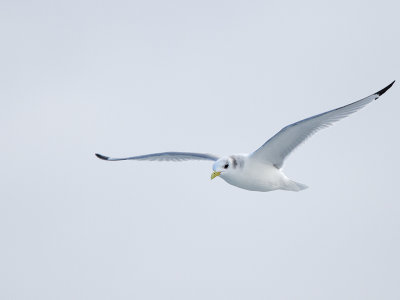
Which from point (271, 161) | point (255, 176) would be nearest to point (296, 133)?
point (271, 161)

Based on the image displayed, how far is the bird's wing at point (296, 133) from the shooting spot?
13375mm

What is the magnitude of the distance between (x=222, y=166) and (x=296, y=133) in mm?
1448

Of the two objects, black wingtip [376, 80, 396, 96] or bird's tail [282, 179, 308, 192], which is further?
bird's tail [282, 179, 308, 192]

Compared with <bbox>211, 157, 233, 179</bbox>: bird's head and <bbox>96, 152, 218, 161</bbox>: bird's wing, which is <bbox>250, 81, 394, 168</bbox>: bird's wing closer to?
<bbox>211, 157, 233, 179</bbox>: bird's head

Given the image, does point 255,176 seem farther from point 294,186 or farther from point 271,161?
point 294,186

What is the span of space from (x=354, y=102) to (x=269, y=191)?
9.19 feet

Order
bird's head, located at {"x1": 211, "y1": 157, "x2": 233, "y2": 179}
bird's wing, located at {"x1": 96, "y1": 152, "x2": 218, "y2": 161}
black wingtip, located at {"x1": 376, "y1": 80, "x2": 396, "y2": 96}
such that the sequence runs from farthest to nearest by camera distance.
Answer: bird's wing, located at {"x1": 96, "y1": 152, "x2": 218, "y2": 161}, bird's head, located at {"x1": 211, "y1": 157, "x2": 233, "y2": 179}, black wingtip, located at {"x1": 376, "y1": 80, "x2": 396, "y2": 96}

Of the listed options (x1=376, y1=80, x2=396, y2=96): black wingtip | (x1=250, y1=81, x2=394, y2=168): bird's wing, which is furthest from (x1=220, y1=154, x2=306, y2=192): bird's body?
(x1=376, y1=80, x2=396, y2=96): black wingtip

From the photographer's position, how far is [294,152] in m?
14.9

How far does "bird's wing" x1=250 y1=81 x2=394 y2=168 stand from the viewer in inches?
527

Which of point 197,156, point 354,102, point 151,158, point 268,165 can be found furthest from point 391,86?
point 151,158

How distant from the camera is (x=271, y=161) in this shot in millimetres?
15031

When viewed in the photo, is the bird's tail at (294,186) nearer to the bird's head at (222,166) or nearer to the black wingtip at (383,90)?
the bird's head at (222,166)

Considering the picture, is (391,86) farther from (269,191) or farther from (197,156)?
(197,156)
